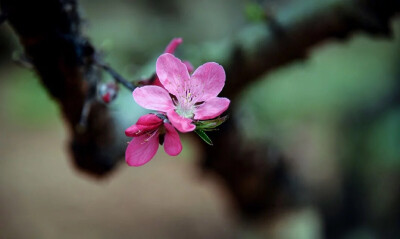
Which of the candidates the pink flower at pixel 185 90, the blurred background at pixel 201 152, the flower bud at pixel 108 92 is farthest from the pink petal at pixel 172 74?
the blurred background at pixel 201 152

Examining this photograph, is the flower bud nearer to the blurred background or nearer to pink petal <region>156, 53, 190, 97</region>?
the blurred background

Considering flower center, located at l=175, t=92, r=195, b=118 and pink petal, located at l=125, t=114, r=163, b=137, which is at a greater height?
flower center, located at l=175, t=92, r=195, b=118

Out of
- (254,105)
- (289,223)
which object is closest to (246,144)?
(254,105)

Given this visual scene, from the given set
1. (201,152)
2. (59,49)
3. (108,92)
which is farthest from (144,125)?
Answer: (201,152)

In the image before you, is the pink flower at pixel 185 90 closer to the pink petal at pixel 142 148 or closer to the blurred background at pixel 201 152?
the pink petal at pixel 142 148

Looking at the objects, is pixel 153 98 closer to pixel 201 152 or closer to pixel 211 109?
pixel 211 109

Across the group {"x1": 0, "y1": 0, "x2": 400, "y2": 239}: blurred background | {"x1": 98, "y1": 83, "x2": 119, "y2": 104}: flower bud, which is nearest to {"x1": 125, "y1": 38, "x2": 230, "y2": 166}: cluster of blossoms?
{"x1": 98, "y1": 83, "x2": 119, "y2": 104}: flower bud

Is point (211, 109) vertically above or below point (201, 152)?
below
